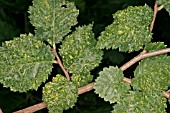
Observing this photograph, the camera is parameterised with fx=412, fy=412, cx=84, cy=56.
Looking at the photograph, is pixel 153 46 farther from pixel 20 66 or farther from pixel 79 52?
Answer: pixel 20 66

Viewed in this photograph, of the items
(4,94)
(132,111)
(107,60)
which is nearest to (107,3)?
(107,60)

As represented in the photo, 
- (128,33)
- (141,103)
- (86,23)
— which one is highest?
(86,23)

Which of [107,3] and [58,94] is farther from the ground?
[107,3]

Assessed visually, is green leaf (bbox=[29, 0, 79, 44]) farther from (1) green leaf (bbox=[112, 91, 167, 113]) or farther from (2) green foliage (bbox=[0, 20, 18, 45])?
(2) green foliage (bbox=[0, 20, 18, 45])

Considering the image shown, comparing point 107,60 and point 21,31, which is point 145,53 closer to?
point 107,60

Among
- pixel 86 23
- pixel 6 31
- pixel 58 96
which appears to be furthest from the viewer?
pixel 86 23

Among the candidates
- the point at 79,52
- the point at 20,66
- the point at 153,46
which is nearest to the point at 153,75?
the point at 153,46
